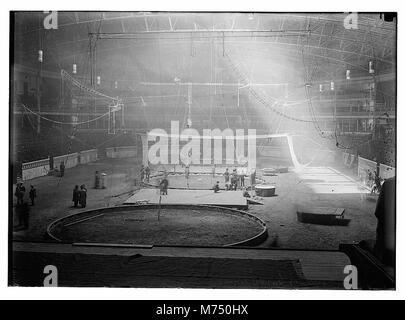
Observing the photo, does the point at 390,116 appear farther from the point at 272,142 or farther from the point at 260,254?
the point at 260,254

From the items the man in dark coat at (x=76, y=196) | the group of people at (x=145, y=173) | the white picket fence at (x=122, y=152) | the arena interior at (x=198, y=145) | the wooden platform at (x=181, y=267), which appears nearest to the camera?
the wooden platform at (x=181, y=267)

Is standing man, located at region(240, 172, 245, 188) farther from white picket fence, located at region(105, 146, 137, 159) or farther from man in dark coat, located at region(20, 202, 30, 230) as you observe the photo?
man in dark coat, located at region(20, 202, 30, 230)

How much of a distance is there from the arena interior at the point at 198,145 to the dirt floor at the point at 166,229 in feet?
0.14

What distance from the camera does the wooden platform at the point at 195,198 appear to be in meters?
10.0

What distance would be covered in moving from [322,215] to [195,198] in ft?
9.87

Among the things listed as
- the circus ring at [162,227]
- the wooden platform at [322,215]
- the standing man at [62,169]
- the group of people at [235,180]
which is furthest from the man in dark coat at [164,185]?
the wooden platform at [322,215]

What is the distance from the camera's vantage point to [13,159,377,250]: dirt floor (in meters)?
8.82

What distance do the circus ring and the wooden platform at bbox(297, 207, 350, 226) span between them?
1.01m

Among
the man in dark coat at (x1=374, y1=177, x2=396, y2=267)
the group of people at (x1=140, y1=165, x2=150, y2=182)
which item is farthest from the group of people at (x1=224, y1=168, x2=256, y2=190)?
the man in dark coat at (x1=374, y1=177, x2=396, y2=267)

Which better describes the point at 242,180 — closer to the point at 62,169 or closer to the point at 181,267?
the point at 181,267

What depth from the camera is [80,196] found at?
958cm

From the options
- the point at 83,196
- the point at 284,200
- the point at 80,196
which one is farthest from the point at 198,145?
the point at 80,196

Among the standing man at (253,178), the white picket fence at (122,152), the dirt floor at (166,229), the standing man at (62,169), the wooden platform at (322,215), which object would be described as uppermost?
the white picket fence at (122,152)

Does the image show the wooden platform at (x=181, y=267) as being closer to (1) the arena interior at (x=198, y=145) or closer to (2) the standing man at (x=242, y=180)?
(1) the arena interior at (x=198, y=145)
